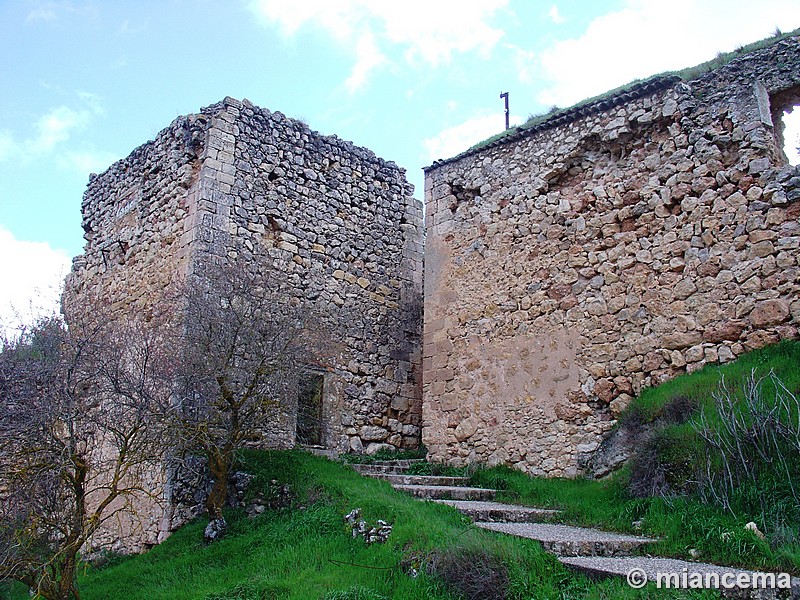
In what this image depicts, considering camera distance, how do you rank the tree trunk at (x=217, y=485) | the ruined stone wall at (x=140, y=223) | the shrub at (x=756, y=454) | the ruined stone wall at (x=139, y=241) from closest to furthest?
the shrub at (x=756, y=454), the tree trunk at (x=217, y=485), the ruined stone wall at (x=139, y=241), the ruined stone wall at (x=140, y=223)

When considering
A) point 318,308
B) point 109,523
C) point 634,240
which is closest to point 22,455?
point 109,523

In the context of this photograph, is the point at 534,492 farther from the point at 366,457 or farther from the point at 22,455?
the point at 22,455

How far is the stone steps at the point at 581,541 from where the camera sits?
5.13 m

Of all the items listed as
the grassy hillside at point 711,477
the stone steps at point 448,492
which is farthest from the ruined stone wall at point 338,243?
the grassy hillside at point 711,477

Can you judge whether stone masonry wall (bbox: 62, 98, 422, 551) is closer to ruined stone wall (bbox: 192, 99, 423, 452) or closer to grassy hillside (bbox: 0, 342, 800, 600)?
ruined stone wall (bbox: 192, 99, 423, 452)

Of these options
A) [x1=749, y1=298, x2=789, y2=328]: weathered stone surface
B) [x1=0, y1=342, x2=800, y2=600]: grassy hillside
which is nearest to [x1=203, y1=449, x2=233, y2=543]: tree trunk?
[x1=0, y1=342, x2=800, y2=600]: grassy hillside

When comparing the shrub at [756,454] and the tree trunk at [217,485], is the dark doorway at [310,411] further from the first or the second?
the shrub at [756,454]

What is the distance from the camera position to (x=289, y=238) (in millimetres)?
10953

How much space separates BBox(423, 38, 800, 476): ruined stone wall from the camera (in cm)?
746

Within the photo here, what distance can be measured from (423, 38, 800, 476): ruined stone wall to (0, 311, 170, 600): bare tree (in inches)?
166

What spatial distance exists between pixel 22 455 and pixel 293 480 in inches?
120

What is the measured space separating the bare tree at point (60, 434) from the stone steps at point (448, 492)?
2.86 meters

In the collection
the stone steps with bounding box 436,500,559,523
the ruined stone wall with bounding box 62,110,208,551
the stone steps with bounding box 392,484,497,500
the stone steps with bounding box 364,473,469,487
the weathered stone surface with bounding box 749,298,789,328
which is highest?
the ruined stone wall with bounding box 62,110,208,551

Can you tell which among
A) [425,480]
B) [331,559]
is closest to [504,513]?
[331,559]
